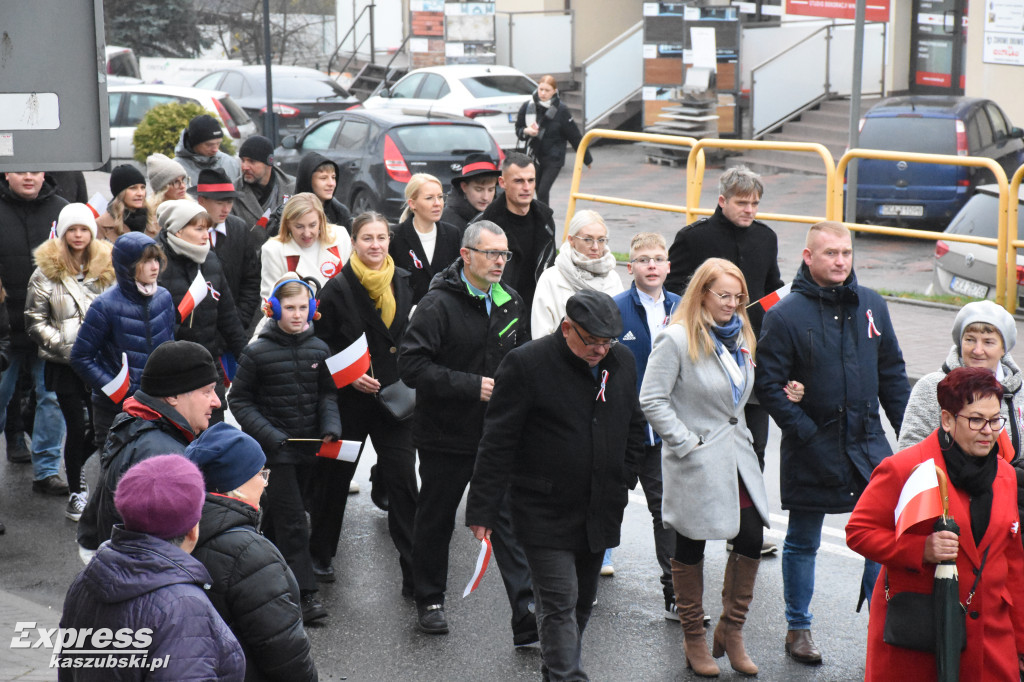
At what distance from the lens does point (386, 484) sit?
22.2ft

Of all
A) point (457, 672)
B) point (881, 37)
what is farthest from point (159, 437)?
point (881, 37)

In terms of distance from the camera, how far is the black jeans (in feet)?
16.6

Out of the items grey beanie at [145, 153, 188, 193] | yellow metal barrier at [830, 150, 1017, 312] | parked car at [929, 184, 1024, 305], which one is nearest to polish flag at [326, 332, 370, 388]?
grey beanie at [145, 153, 188, 193]

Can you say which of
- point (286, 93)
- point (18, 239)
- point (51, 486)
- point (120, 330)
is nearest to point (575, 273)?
point (120, 330)

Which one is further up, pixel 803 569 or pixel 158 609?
pixel 158 609

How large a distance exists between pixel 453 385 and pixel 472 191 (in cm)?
289

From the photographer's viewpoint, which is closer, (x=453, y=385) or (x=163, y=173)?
(x=453, y=385)

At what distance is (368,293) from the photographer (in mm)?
6836

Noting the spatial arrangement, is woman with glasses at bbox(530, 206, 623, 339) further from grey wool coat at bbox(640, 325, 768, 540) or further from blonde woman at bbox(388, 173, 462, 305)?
blonde woman at bbox(388, 173, 462, 305)

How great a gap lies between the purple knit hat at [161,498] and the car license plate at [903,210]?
14.3 meters

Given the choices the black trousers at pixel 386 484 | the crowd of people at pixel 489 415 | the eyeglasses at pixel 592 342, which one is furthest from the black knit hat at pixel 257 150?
the eyeglasses at pixel 592 342

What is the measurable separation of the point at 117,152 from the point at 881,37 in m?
13.9

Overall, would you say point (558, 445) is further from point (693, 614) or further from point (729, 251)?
point (729, 251)

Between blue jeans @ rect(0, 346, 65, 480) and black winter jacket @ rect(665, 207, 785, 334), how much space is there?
153 inches
